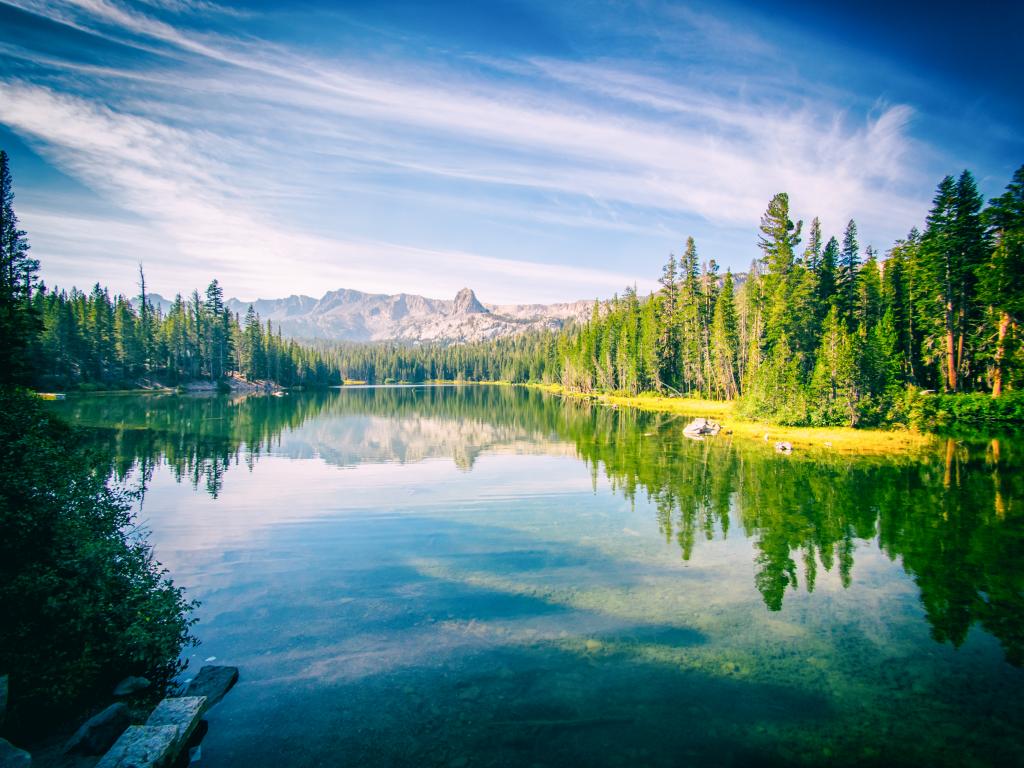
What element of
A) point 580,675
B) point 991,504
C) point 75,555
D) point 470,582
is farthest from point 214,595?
point 991,504

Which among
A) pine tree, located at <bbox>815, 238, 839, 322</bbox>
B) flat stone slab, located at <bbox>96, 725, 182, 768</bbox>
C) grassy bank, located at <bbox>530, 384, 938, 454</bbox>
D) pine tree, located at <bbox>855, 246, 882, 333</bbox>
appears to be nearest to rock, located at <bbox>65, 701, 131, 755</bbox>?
flat stone slab, located at <bbox>96, 725, 182, 768</bbox>

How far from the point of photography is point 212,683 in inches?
430

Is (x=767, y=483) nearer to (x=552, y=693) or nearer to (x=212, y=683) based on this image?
(x=552, y=693)

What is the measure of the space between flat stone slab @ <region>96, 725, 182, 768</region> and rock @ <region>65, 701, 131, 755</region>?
0.60 metres

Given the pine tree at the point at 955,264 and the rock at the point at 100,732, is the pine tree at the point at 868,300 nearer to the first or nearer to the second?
the pine tree at the point at 955,264

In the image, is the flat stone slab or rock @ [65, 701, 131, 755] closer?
the flat stone slab

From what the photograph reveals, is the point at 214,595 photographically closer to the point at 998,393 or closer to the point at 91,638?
the point at 91,638

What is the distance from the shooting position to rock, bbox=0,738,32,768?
7.28m

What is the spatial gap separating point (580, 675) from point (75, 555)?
36.7 feet

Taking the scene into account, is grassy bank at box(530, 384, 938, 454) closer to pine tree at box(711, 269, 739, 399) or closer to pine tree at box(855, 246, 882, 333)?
pine tree at box(711, 269, 739, 399)

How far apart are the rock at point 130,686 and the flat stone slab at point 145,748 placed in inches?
81.3

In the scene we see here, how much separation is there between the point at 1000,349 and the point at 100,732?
219 ft

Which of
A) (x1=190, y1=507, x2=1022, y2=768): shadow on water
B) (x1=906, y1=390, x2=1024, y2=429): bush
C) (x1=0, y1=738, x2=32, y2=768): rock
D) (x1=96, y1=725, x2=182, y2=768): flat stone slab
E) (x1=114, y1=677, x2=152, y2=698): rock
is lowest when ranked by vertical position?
(x1=190, y1=507, x2=1022, y2=768): shadow on water

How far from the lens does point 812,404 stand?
5200 cm
